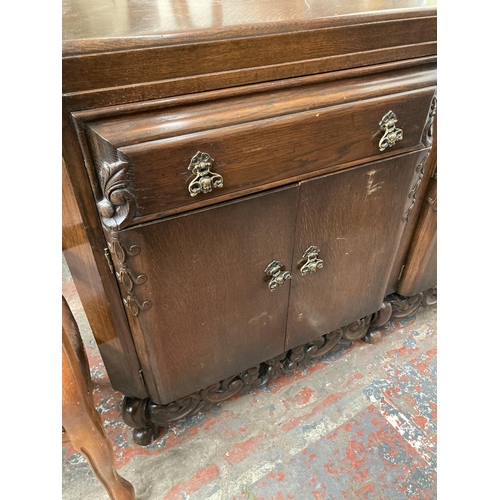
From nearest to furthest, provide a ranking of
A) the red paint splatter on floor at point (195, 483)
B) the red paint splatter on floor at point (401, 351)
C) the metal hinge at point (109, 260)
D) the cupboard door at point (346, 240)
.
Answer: the metal hinge at point (109, 260) < the cupboard door at point (346, 240) < the red paint splatter on floor at point (195, 483) < the red paint splatter on floor at point (401, 351)

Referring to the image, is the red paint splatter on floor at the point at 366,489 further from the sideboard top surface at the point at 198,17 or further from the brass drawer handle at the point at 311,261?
the sideboard top surface at the point at 198,17

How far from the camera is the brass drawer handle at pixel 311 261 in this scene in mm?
744

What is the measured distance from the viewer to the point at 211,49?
0.49 metres

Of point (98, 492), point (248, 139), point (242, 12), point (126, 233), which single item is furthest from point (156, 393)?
point (242, 12)

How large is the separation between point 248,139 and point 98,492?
76 cm

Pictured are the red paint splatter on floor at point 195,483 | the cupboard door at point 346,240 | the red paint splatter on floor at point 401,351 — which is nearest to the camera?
the cupboard door at point 346,240

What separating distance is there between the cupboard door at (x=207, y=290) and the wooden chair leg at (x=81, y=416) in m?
0.09

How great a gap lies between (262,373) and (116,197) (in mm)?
646

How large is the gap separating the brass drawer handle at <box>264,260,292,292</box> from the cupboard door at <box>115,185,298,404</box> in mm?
11

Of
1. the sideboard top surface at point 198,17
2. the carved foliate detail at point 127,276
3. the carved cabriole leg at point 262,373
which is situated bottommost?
the carved cabriole leg at point 262,373

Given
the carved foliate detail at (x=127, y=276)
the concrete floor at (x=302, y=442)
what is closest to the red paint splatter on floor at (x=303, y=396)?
the concrete floor at (x=302, y=442)

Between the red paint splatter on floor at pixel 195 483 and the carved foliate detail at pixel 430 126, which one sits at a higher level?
the carved foliate detail at pixel 430 126

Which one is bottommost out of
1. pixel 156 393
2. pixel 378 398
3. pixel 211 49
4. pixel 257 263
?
pixel 378 398

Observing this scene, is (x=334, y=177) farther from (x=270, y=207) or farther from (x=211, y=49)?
(x=211, y=49)
